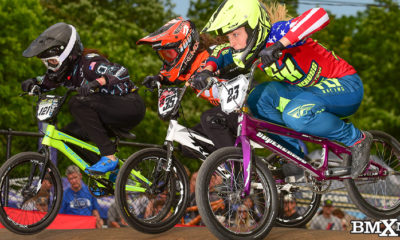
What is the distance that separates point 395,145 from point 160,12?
73.4ft

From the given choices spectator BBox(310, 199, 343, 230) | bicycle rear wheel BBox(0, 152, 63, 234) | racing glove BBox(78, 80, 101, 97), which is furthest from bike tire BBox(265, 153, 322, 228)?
spectator BBox(310, 199, 343, 230)

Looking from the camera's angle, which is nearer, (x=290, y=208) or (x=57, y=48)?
(x=57, y=48)

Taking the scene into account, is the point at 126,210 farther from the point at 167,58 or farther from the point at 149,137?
the point at 149,137

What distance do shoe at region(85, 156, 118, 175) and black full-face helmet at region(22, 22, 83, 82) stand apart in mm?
992

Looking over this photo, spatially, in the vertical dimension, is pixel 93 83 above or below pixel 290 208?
above

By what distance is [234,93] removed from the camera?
4.62 meters

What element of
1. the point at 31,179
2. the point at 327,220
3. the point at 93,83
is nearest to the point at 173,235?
the point at 31,179

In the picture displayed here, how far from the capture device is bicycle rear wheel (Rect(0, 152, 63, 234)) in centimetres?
534

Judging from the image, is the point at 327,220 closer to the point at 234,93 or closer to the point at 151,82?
the point at 151,82

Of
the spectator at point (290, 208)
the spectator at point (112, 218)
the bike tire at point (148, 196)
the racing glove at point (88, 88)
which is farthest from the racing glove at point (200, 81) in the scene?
the spectator at point (112, 218)

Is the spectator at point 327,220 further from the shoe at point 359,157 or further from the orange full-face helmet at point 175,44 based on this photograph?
the orange full-face helmet at point 175,44

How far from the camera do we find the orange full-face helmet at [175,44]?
5785mm

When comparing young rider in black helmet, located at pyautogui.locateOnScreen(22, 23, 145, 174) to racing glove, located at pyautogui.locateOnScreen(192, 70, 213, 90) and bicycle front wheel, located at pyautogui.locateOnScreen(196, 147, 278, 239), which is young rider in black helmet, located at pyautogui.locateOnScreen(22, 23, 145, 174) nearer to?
racing glove, located at pyautogui.locateOnScreen(192, 70, 213, 90)

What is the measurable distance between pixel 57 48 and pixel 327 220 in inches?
219
